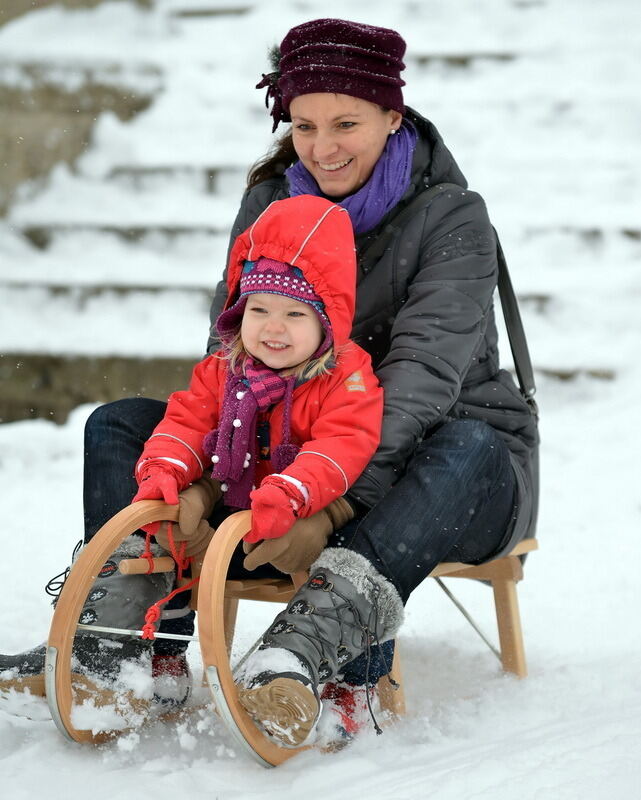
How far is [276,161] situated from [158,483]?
83 cm

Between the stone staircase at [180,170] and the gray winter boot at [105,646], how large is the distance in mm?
2600

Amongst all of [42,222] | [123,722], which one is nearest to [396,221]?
[123,722]

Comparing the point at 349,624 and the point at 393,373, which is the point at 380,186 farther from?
the point at 349,624

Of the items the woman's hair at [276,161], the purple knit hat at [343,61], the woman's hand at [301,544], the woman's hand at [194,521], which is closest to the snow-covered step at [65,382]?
the woman's hair at [276,161]

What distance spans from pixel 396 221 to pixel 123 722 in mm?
950

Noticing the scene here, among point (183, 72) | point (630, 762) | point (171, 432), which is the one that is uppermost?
point (183, 72)

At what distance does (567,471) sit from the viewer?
349cm

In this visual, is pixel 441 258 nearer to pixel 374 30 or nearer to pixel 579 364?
pixel 374 30

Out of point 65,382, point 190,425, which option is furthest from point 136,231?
point 190,425

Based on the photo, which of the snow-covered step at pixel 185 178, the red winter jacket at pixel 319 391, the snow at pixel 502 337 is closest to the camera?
the snow at pixel 502 337

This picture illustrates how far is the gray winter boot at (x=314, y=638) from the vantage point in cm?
129

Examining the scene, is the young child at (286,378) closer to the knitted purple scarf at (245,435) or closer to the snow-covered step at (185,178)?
the knitted purple scarf at (245,435)

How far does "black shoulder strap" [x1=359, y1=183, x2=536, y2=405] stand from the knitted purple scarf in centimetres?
36

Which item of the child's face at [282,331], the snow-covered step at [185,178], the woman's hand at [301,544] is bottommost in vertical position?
the woman's hand at [301,544]
